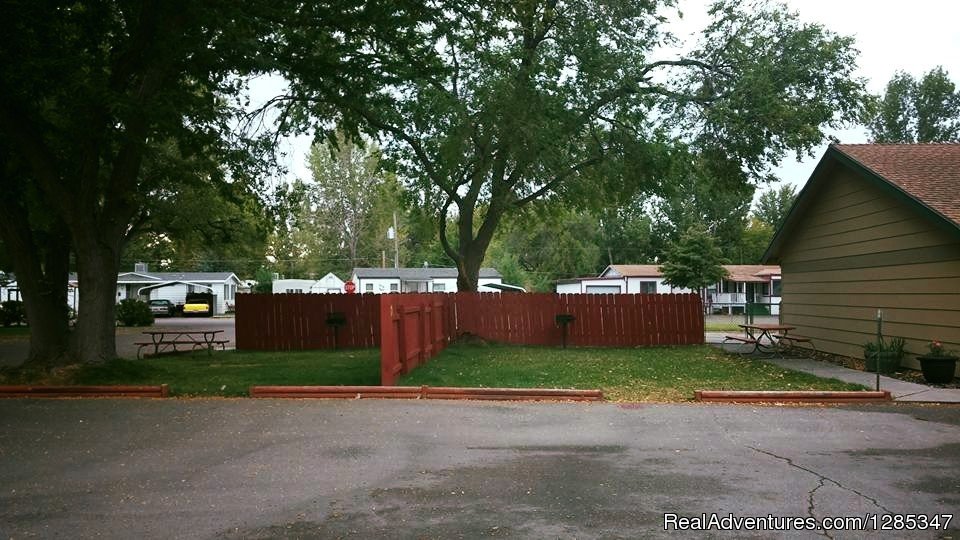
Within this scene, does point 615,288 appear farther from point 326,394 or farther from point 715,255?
point 326,394

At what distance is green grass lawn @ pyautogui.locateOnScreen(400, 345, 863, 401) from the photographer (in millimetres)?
11734

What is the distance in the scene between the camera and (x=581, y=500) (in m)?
5.59

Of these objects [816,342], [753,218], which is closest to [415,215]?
[816,342]

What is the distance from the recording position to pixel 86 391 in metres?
11.3

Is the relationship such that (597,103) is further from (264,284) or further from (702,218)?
(702,218)

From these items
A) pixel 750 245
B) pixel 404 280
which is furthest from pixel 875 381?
pixel 750 245

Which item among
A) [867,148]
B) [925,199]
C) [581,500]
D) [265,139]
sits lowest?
[581,500]

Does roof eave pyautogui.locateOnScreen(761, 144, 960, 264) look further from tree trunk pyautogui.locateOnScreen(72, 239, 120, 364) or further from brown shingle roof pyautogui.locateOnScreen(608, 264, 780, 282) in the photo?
brown shingle roof pyautogui.locateOnScreen(608, 264, 780, 282)

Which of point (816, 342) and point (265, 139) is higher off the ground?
point (265, 139)

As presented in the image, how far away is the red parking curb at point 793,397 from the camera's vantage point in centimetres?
1047

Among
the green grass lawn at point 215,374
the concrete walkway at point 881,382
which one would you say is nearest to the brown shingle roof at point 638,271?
the concrete walkway at point 881,382

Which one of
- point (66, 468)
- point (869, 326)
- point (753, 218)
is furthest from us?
point (753, 218)

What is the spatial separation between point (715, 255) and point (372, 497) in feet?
152

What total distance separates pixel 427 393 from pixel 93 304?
22.0 feet
